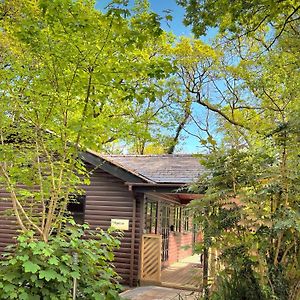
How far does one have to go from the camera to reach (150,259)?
30.3 feet

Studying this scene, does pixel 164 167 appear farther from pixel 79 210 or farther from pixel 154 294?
pixel 154 294

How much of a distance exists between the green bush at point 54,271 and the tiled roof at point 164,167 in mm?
5064

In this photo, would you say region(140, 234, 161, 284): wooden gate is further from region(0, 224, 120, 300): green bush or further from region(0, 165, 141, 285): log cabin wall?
region(0, 224, 120, 300): green bush

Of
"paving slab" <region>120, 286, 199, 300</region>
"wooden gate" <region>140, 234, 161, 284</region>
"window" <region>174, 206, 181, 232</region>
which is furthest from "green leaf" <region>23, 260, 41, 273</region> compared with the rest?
"window" <region>174, 206, 181, 232</region>

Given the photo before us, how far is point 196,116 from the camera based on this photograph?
69.5 ft

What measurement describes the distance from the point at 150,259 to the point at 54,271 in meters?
5.81

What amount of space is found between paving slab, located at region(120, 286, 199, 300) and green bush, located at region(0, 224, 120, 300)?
328 cm

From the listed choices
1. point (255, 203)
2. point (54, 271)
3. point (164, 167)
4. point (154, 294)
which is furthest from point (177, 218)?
point (54, 271)

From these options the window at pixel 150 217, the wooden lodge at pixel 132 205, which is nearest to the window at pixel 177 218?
the wooden lodge at pixel 132 205

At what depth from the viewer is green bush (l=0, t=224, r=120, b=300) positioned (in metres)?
3.59

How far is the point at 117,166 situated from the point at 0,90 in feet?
16.3

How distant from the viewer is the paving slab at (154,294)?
24.3 ft

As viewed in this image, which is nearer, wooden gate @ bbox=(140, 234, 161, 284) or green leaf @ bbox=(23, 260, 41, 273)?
green leaf @ bbox=(23, 260, 41, 273)

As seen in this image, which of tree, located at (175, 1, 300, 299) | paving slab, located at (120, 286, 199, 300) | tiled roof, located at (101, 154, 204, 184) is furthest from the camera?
tiled roof, located at (101, 154, 204, 184)
